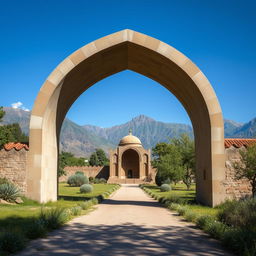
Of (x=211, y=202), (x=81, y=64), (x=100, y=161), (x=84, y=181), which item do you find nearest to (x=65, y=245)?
(x=211, y=202)

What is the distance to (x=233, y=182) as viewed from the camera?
15414 millimetres

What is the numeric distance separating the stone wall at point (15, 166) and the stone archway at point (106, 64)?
37 centimetres

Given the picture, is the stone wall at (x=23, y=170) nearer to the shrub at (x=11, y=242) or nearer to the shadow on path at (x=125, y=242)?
the shadow on path at (x=125, y=242)

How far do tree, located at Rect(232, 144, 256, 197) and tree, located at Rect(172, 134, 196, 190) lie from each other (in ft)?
56.0

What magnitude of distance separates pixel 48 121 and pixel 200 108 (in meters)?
7.92

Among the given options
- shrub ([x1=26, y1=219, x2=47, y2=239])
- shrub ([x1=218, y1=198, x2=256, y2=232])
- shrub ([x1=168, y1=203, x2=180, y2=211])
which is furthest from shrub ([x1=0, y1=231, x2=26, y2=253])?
shrub ([x1=168, y1=203, x2=180, y2=211])

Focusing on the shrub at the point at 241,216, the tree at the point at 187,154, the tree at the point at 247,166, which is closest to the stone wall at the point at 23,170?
the tree at the point at 247,166

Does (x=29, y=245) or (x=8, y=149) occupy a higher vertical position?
(x=8, y=149)

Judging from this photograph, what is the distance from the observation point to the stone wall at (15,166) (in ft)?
51.0

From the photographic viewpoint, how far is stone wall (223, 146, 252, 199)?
50.3 feet

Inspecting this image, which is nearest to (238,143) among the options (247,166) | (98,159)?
(247,166)

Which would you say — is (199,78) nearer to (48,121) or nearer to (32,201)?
(48,121)

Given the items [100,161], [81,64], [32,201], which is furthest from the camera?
[100,161]

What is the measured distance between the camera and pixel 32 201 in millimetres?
15000
